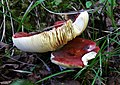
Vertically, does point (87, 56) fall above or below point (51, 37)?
below

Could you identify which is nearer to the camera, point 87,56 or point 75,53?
point 87,56

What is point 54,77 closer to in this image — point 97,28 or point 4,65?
point 4,65

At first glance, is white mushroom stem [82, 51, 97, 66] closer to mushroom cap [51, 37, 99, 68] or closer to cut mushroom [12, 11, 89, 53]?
mushroom cap [51, 37, 99, 68]

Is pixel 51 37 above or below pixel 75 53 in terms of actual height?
above

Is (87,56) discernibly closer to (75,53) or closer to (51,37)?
(75,53)

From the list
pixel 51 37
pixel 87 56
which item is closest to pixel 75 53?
pixel 87 56

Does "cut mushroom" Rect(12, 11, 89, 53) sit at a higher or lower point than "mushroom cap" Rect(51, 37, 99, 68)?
higher

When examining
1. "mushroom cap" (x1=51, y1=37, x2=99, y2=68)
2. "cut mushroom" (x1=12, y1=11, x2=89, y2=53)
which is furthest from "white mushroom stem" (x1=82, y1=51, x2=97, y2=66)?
"cut mushroom" (x1=12, y1=11, x2=89, y2=53)
